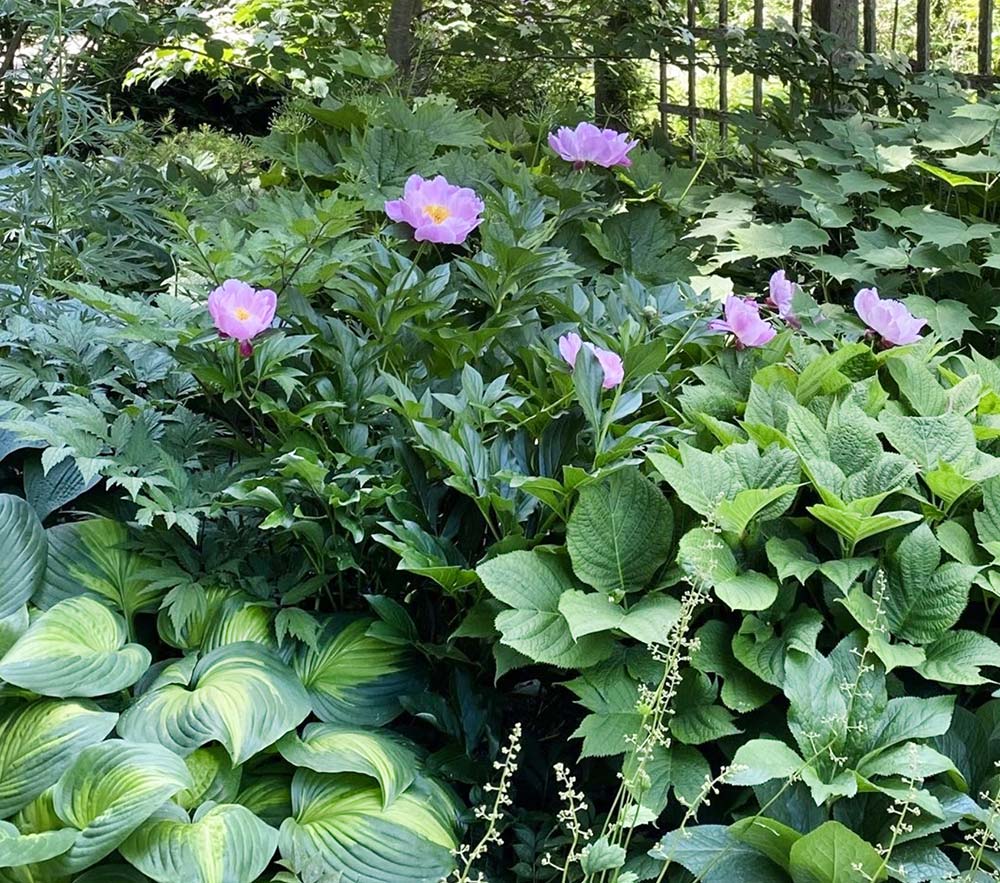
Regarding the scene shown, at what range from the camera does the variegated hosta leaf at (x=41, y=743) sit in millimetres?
1350

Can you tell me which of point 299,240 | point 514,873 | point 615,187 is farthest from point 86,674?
point 615,187

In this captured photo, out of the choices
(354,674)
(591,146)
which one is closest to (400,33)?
(591,146)

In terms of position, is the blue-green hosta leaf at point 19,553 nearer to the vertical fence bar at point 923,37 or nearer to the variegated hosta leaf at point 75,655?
the variegated hosta leaf at point 75,655

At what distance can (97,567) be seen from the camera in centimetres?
163

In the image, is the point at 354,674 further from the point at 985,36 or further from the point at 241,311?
the point at 985,36

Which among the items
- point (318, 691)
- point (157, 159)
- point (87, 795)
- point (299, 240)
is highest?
point (299, 240)

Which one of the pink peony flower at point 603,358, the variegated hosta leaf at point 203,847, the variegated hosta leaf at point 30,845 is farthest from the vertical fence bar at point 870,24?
the variegated hosta leaf at point 30,845

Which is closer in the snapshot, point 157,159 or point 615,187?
point 615,187

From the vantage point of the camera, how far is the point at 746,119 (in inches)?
134

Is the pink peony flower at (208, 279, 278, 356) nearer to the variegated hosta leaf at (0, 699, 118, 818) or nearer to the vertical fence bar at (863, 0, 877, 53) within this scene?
the variegated hosta leaf at (0, 699, 118, 818)

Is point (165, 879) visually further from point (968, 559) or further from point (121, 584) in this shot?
point (968, 559)

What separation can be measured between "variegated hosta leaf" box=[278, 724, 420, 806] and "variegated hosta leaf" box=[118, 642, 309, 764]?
0.13ft

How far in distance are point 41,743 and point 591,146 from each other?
1.54 metres

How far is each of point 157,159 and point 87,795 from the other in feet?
6.48
